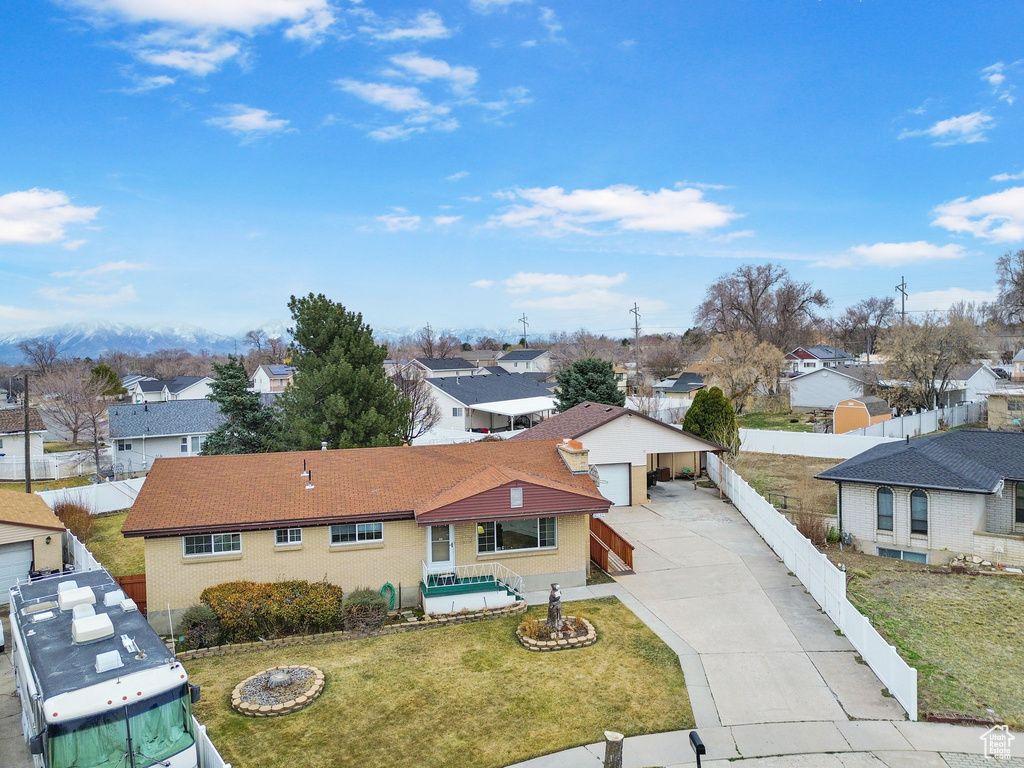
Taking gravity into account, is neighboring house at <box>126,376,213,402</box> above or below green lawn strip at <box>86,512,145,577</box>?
above

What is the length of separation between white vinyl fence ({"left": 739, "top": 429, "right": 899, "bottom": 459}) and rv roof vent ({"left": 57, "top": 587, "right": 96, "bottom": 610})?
108ft

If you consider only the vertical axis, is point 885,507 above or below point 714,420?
below

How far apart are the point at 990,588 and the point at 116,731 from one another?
21466 millimetres

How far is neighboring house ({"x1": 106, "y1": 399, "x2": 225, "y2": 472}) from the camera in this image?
146 feet

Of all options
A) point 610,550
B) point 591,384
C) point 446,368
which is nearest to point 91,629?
point 610,550

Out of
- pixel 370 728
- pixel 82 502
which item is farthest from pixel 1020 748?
pixel 82 502

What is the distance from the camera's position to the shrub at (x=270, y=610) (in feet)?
54.5

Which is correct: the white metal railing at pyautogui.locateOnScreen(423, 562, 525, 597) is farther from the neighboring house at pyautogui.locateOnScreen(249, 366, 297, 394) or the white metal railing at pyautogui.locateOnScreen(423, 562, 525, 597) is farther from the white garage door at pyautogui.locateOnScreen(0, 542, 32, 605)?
the neighboring house at pyautogui.locateOnScreen(249, 366, 297, 394)

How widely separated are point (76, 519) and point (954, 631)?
3184 cm

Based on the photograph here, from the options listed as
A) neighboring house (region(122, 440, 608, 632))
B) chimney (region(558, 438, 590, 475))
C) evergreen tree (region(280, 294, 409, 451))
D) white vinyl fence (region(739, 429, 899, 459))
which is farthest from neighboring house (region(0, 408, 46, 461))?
white vinyl fence (region(739, 429, 899, 459))

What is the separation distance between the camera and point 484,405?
53.0 metres

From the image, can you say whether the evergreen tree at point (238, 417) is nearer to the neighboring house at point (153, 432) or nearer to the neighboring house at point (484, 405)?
the neighboring house at point (153, 432)

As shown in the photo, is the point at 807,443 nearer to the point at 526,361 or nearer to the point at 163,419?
the point at 163,419

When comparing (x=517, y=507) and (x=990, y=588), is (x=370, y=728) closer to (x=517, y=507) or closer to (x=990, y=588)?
(x=517, y=507)
